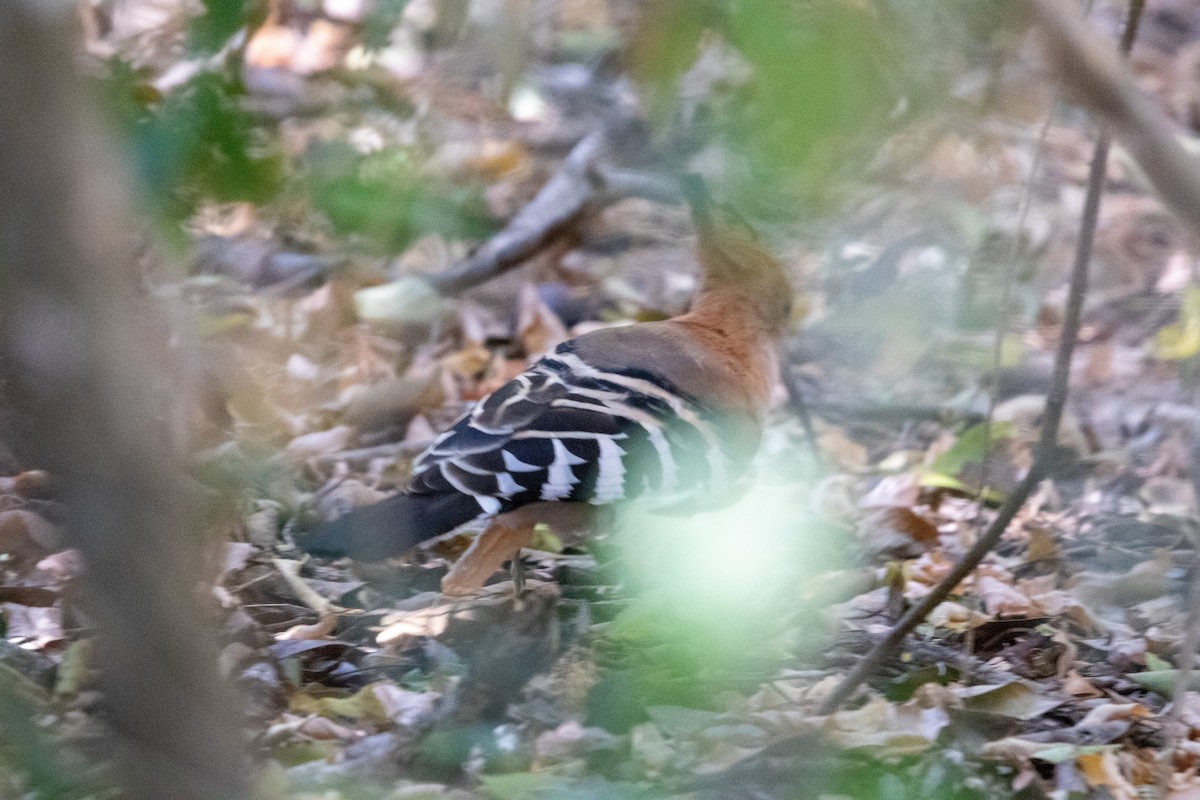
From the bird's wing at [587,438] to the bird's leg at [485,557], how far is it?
13 centimetres

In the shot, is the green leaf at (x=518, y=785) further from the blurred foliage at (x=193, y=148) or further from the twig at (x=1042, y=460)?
the blurred foliage at (x=193, y=148)

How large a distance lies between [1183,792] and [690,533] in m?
1.43

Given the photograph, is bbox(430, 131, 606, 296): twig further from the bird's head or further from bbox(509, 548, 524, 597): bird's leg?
bbox(509, 548, 524, 597): bird's leg

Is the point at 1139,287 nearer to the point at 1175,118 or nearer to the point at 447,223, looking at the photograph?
the point at 1175,118

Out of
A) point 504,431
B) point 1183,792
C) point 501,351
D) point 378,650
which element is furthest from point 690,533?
point 501,351

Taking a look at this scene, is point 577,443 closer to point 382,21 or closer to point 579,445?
point 579,445

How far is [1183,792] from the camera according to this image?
246 cm

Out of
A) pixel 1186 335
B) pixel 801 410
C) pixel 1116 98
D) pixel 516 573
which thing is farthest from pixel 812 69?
pixel 801 410

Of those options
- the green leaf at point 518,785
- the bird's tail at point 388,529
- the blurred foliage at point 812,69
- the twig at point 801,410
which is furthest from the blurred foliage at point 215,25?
the twig at point 801,410

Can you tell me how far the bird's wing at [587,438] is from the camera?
3.24m

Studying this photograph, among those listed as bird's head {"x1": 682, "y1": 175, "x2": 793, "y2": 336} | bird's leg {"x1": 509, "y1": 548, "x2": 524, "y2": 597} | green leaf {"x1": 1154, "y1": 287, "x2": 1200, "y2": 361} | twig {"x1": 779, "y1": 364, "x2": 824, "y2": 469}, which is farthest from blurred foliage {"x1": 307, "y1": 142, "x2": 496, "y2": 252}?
twig {"x1": 779, "y1": 364, "x2": 824, "y2": 469}

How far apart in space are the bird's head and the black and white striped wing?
25.0 inches

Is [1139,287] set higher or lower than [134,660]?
higher

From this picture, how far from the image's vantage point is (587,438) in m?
3.33
